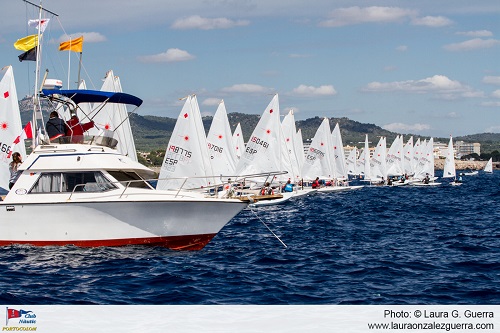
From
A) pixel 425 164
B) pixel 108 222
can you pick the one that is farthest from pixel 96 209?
pixel 425 164

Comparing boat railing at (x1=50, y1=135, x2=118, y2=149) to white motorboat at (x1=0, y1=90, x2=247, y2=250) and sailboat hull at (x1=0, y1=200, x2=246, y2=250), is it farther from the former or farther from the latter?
sailboat hull at (x1=0, y1=200, x2=246, y2=250)

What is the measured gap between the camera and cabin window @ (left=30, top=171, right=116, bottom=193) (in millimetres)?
22500

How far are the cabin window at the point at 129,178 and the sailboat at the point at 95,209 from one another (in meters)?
0.05

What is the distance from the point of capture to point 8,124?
28.9 m

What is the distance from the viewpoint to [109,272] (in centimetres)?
1900

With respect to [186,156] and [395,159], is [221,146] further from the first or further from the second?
[395,159]

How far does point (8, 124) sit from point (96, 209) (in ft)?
30.0

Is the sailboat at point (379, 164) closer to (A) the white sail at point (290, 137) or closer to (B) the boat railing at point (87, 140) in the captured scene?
(A) the white sail at point (290, 137)

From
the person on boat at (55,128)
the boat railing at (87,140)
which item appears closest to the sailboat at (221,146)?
the person on boat at (55,128)

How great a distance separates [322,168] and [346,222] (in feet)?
120

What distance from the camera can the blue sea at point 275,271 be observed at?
53.1 ft

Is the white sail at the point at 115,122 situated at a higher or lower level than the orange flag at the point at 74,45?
lower
